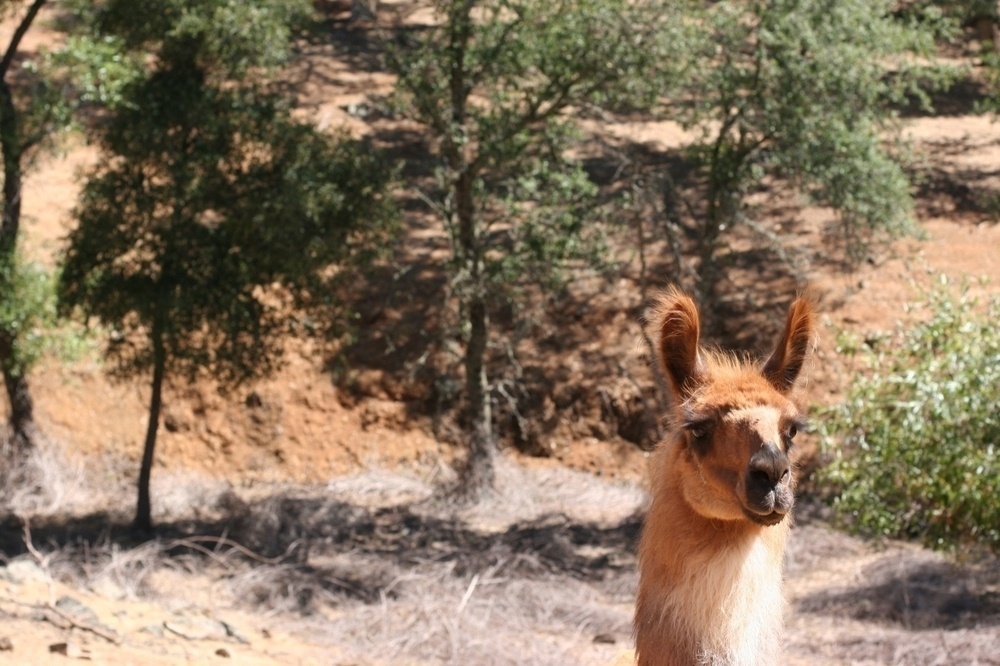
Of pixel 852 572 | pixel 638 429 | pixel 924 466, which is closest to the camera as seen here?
pixel 924 466

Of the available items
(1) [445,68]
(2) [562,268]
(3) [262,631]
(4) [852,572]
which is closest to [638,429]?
(2) [562,268]

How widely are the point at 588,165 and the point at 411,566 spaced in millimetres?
9451

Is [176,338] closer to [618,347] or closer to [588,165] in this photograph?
[618,347]

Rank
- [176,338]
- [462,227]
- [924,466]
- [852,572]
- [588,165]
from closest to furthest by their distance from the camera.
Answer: [924,466]
[852,572]
[176,338]
[462,227]
[588,165]

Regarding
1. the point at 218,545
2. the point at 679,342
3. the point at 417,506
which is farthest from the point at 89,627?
the point at 417,506

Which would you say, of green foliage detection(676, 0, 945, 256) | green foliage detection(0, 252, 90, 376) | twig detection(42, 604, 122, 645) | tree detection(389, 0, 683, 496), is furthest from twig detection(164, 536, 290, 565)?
green foliage detection(676, 0, 945, 256)

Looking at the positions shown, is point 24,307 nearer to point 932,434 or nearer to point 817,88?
point 817,88

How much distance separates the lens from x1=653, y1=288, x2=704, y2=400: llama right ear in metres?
4.82

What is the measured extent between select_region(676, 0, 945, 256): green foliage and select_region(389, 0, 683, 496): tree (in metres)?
0.85

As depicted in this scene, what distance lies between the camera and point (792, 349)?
16.4ft

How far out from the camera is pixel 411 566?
14086mm

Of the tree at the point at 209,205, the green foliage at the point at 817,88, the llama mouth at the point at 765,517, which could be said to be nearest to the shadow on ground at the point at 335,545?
the tree at the point at 209,205

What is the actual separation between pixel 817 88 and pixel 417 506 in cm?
720

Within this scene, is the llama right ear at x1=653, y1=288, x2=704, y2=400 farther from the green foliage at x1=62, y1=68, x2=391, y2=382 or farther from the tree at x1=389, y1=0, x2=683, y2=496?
the green foliage at x1=62, y1=68, x2=391, y2=382
